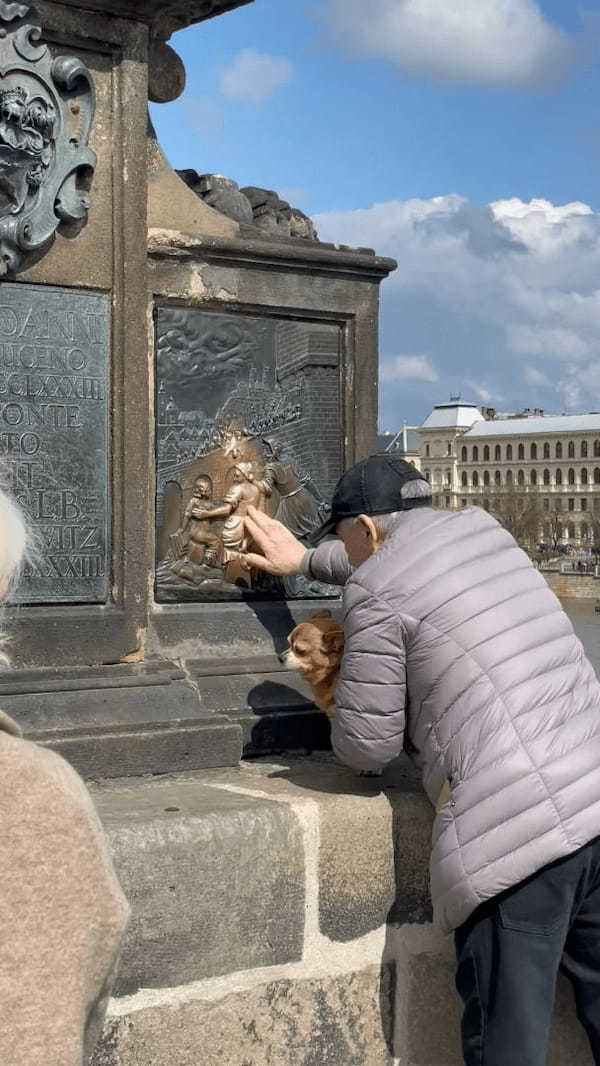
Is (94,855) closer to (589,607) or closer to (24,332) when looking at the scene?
(24,332)

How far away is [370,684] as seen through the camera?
303 centimetres

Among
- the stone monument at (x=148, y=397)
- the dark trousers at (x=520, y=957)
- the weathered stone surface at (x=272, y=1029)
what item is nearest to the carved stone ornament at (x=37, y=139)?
the stone monument at (x=148, y=397)

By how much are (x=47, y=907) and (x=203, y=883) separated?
63.6 inches

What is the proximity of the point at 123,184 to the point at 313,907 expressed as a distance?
1.91 meters

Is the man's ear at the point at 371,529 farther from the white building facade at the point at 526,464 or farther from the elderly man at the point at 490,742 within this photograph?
the white building facade at the point at 526,464

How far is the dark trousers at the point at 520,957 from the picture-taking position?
2.83 meters

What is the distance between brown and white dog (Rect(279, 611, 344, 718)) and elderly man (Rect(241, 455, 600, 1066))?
303 mm

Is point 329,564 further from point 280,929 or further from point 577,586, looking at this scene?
point 577,586

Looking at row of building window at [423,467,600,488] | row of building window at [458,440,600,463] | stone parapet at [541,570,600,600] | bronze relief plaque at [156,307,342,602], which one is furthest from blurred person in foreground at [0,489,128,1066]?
row of building window at [458,440,600,463]

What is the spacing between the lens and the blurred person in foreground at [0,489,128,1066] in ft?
4.64

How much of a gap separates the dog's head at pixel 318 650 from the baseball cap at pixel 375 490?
0.96 feet

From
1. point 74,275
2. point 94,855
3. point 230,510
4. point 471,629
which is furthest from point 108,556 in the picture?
point 94,855

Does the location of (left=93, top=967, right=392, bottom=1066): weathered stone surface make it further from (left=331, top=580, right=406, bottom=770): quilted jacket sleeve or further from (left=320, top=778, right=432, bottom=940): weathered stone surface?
(left=331, top=580, right=406, bottom=770): quilted jacket sleeve

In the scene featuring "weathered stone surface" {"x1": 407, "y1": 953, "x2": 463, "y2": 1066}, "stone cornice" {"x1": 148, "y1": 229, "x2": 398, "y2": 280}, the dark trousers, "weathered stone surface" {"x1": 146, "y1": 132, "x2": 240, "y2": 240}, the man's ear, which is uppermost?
"weathered stone surface" {"x1": 146, "y1": 132, "x2": 240, "y2": 240}
